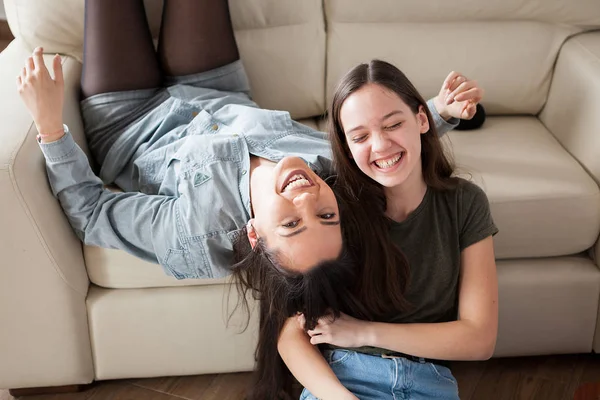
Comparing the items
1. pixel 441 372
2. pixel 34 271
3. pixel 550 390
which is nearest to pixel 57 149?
pixel 34 271

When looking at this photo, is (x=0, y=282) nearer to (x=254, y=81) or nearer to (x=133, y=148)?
(x=133, y=148)

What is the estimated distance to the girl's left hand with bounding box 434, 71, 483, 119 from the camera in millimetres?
1613

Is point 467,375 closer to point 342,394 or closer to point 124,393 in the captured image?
point 342,394

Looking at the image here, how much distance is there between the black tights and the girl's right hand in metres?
0.27

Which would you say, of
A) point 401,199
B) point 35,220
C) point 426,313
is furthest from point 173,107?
point 426,313

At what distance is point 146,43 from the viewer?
6.44ft

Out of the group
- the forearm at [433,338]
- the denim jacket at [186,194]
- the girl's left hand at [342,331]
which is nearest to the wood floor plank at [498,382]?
the forearm at [433,338]

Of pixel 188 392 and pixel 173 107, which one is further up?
pixel 173 107

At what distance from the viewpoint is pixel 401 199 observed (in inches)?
60.6

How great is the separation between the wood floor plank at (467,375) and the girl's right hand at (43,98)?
3.57ft

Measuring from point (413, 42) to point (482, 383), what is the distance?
92 cm

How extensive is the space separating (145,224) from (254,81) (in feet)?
2.18

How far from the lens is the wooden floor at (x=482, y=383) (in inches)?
73.6

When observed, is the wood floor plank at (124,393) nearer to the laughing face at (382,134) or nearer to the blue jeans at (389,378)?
the blue jeans at (389,378)
